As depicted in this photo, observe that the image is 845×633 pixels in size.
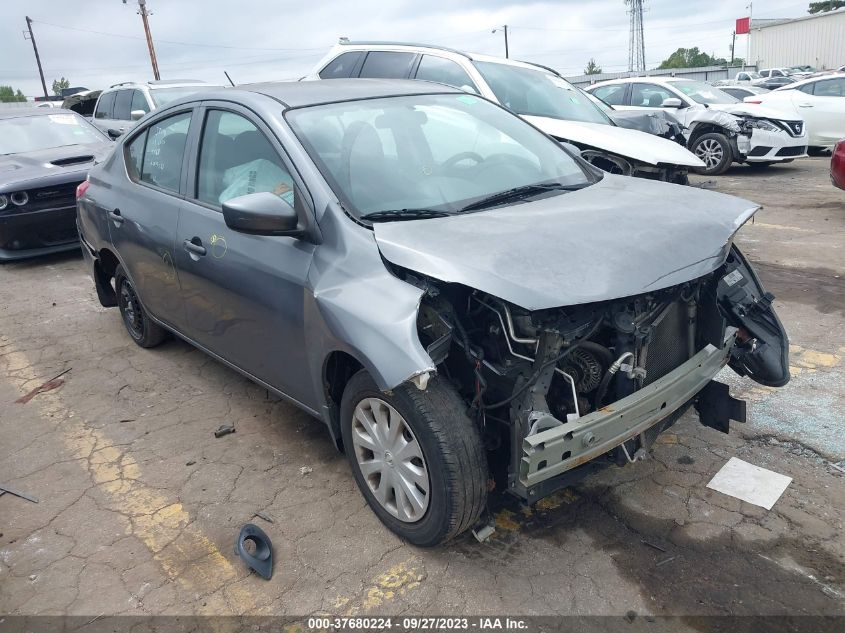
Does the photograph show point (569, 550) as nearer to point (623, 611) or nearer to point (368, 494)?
point (623, 611)

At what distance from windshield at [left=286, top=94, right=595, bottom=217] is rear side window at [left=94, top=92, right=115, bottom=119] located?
10.4 meters

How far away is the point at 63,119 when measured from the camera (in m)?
9.09

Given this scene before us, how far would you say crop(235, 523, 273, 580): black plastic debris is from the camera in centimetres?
272

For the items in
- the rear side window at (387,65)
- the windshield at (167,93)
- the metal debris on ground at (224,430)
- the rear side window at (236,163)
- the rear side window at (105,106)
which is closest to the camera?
the rear side window at (236,163)

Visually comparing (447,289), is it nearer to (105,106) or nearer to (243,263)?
(243,263)

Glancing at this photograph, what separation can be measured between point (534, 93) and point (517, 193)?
15.9 feet

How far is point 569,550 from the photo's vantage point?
276 cm

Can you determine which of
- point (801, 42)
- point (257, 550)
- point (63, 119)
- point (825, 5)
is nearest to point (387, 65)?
point (63, 119)

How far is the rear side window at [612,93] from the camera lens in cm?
1247

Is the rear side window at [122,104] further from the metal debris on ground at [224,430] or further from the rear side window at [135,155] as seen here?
the metal debris on ground at [224,430]

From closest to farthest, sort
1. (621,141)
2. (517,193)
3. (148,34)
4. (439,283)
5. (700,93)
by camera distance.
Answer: (439,283)
(517,193)
(621,141)
(700,93)
(148,34)

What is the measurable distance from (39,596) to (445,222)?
217 cm

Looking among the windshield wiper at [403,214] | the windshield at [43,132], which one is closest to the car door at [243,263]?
the windshield wiper at [403,214]

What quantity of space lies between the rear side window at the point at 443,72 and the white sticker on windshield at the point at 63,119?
4.82 meters
